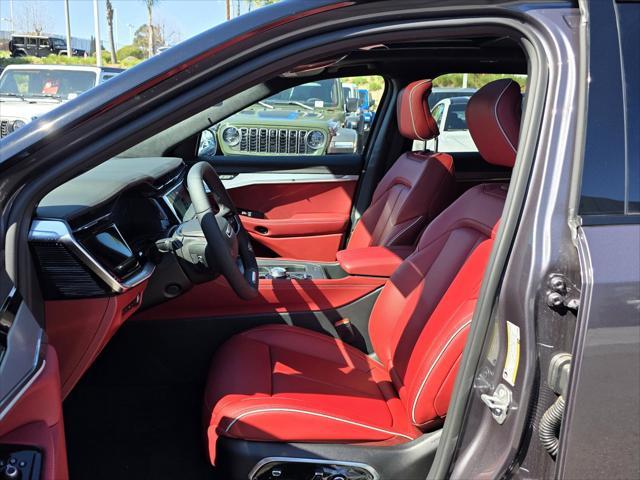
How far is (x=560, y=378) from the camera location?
1.17 m

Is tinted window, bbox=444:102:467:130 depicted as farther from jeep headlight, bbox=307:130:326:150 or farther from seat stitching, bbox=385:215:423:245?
seat stitching, bbox=385:215:423:245

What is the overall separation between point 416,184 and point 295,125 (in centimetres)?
264

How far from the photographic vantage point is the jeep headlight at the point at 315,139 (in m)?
5.29

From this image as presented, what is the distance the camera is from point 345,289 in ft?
8.87

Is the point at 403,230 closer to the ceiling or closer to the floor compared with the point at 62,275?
closer to the floor

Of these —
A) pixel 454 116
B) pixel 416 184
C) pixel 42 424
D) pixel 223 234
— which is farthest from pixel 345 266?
pixel 454 116

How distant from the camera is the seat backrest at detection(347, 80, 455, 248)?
9.92 ft

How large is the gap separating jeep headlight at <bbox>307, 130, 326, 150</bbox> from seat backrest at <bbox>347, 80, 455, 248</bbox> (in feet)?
6.83

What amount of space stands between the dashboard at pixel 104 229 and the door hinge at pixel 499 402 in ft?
3.22

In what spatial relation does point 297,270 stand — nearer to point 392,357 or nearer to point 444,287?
point 392,357

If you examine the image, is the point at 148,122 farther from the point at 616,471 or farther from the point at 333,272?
the point at 333,272

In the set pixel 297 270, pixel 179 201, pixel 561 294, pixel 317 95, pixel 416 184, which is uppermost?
pixel 561 294

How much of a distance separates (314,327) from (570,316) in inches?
63.0

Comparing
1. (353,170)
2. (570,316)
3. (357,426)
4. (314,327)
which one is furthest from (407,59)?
(570,316)
